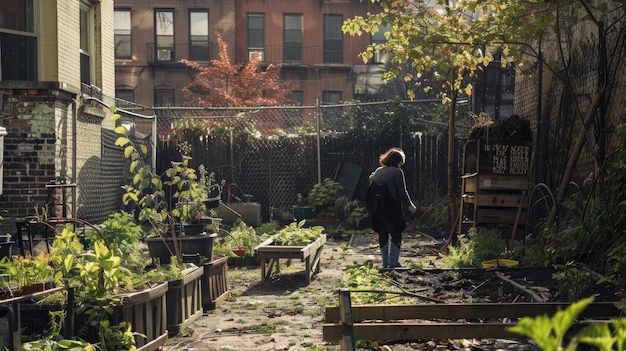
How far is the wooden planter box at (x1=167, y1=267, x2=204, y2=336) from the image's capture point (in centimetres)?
694

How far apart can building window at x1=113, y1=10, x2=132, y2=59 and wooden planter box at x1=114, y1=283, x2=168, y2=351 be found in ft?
92.0

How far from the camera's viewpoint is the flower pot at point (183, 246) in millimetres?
8102

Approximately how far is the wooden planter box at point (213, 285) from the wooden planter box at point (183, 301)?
41cm

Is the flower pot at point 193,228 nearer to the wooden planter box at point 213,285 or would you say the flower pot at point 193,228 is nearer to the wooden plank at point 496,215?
the wooden planter box at point 213,285

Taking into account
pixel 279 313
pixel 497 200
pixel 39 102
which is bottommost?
pixel 279 313

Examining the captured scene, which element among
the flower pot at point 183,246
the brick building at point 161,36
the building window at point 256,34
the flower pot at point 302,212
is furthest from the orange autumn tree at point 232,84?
the flower pot at point 183,246

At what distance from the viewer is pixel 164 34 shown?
33031 mm

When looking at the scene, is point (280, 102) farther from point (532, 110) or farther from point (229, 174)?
point (532, 110)

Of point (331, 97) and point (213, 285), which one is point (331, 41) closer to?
point (331, 97)

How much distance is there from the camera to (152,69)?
32.9 metres

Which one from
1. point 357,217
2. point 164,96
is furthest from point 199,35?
point 357,217

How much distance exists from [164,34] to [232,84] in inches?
208

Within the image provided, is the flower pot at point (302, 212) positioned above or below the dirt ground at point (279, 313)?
above

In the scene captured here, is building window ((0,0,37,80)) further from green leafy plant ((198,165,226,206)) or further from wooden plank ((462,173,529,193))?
wooden plank ((462,173,529,193))
